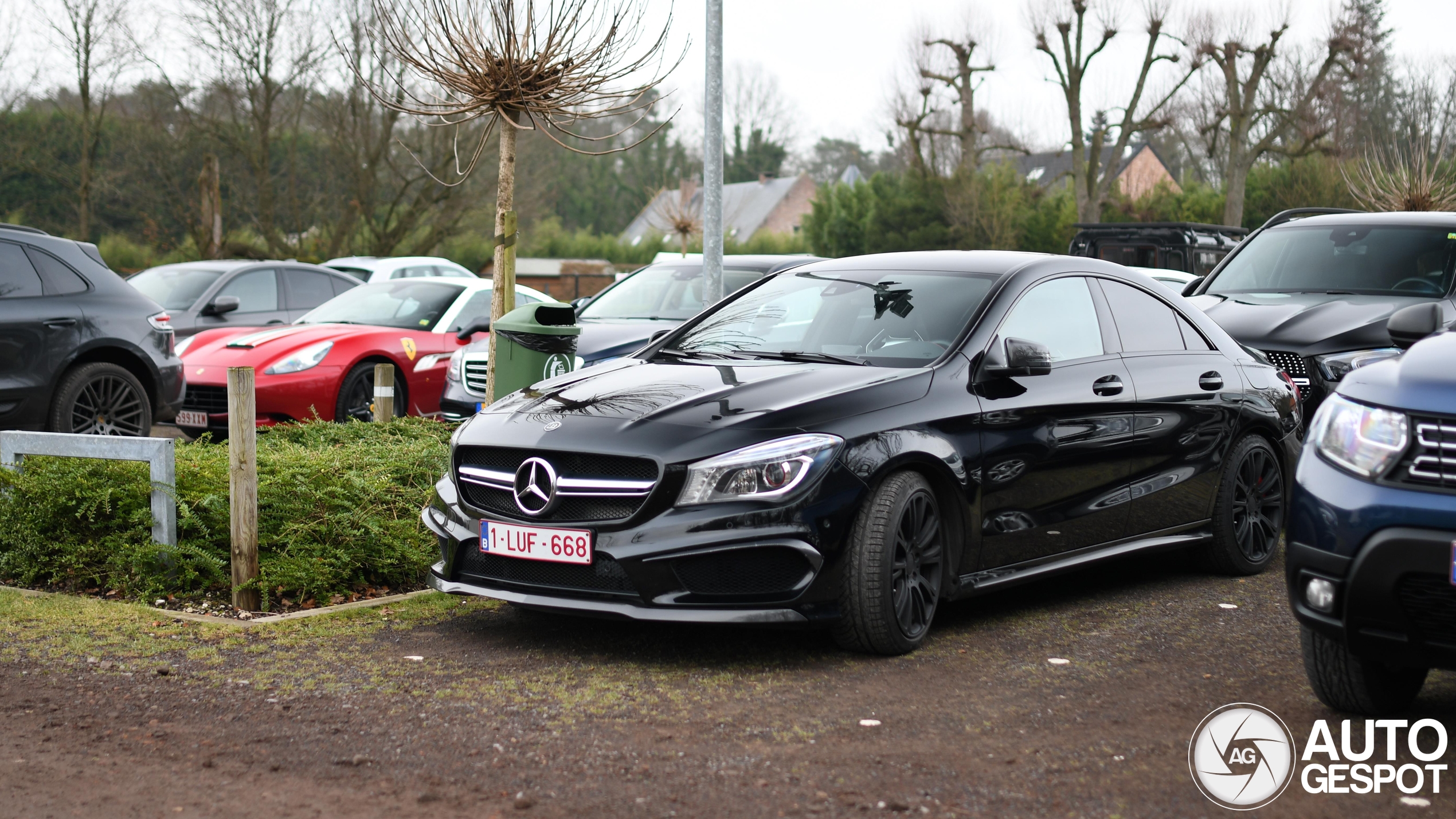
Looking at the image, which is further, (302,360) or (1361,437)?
(302,360)

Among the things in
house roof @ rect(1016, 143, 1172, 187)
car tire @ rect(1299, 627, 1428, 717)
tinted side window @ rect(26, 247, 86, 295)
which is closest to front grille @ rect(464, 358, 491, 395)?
tinted side window @ rect(26, 247, 86, 295)

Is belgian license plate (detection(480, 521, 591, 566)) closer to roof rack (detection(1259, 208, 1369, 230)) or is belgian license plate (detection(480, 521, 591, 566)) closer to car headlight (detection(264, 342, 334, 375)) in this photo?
car headlight (detection(264, 342, 334, 375))

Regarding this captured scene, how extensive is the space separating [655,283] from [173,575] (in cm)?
586

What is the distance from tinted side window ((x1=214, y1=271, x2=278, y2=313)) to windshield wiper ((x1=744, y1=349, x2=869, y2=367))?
10.6 meters

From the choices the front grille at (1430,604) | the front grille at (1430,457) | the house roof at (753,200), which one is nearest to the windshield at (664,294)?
the front grille at (1430,457)

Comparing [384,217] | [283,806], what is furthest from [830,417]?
[384,217]

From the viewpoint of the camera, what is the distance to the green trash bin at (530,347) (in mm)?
7645

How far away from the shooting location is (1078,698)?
185 inches

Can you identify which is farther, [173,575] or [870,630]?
[173,575]

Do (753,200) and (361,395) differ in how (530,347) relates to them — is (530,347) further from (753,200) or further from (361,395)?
(753,200)

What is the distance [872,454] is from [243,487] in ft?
9.00

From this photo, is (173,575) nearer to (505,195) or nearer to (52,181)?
(505,195)

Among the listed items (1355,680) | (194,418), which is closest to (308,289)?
(194,418)

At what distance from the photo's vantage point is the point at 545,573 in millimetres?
5102
